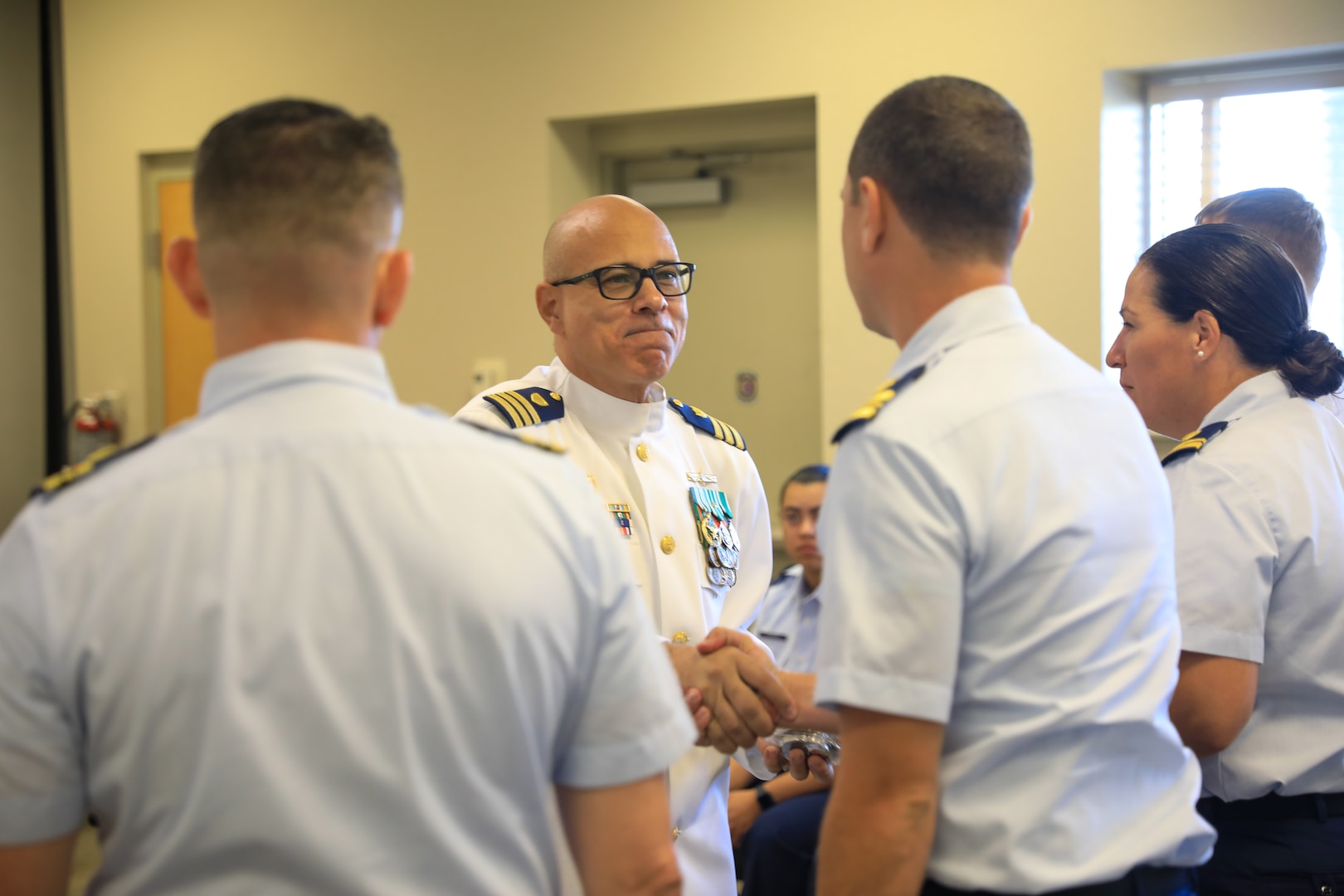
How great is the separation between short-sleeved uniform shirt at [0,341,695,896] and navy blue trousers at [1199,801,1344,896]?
3.84ft

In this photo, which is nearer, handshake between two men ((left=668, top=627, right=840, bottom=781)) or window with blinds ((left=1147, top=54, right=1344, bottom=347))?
handshake between two men ((left=668, top=627, right=840, bottom=781))

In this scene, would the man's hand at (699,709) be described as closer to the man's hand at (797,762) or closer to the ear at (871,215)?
the man's hand at (797,762)

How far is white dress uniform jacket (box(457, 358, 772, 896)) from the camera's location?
5.90ft

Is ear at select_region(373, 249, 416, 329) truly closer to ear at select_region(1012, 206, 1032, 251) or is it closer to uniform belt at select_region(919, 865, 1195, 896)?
ear at select_region(1012, 206, 1032, 251)

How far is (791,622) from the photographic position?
11.0ft

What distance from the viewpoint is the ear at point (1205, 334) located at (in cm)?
172

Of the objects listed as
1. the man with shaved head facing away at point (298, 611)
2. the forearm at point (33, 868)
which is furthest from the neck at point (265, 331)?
the forearm at point (33, 868)

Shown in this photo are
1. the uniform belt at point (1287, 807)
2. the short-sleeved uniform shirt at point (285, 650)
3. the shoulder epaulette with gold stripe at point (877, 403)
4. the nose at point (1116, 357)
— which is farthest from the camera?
the nose at point (1116, 357)

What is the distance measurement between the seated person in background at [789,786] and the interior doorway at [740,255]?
719 millimetres

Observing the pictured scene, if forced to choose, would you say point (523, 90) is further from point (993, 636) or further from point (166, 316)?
point (993, 636)

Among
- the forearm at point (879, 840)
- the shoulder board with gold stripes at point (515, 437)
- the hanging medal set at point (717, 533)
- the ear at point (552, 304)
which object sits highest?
the ear at point (552, 304)

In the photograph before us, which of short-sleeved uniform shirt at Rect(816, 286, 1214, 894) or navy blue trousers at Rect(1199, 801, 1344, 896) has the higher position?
short-sleeved uniform shirt at Rect(816, 286, 1214, 894)

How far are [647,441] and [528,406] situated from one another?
0.22m

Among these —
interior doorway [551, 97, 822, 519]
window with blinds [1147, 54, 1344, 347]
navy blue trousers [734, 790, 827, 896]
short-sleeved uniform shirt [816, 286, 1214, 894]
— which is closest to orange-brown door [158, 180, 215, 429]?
interior doorway [551, 97, 822, 519]
